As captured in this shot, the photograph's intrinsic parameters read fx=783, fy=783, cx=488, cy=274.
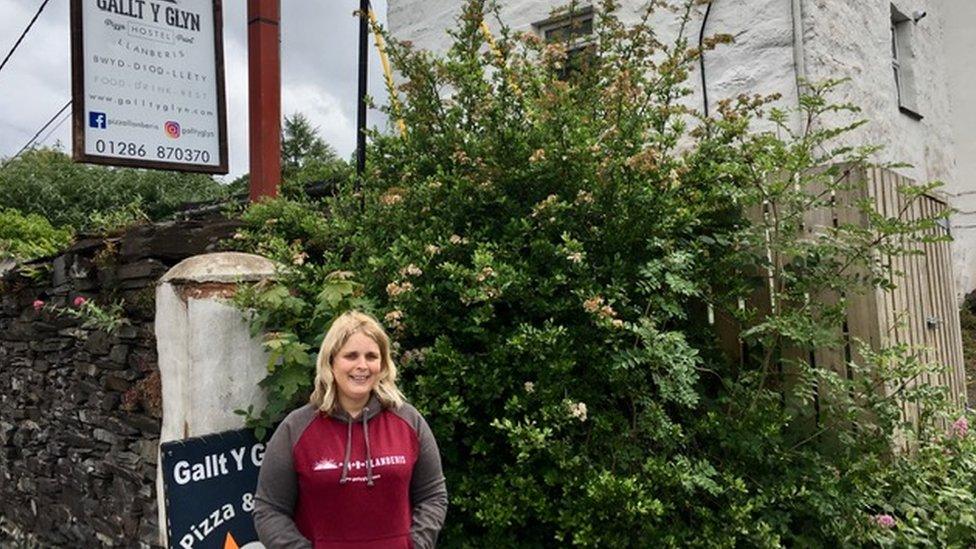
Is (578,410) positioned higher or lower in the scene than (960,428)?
higher

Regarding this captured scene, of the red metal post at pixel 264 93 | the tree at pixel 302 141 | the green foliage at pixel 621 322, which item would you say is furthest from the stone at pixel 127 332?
the tree at pixel 302 141

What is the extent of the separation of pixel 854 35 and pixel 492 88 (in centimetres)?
468

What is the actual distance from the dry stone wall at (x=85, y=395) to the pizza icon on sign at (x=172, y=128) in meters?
1.00

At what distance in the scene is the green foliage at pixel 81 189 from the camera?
18.3 meters

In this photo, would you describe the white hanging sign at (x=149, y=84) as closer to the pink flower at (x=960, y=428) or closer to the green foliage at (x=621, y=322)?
the green foliage at (x=621, y=322)

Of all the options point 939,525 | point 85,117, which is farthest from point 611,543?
point 85,117

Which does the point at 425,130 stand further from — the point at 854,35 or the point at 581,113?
the point at 854,35

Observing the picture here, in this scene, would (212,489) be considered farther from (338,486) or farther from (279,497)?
(338,486)

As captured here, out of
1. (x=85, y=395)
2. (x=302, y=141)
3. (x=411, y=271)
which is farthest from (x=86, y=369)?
(x=302, y=141)

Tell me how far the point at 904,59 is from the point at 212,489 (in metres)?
8.13

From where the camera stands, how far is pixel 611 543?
3031 mm

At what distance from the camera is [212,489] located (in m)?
3.24

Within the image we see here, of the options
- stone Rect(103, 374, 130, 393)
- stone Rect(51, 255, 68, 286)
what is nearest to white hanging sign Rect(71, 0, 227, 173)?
stone Rect(51, 255, 68, 286)

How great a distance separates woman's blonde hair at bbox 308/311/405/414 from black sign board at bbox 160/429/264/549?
2.81 feet
